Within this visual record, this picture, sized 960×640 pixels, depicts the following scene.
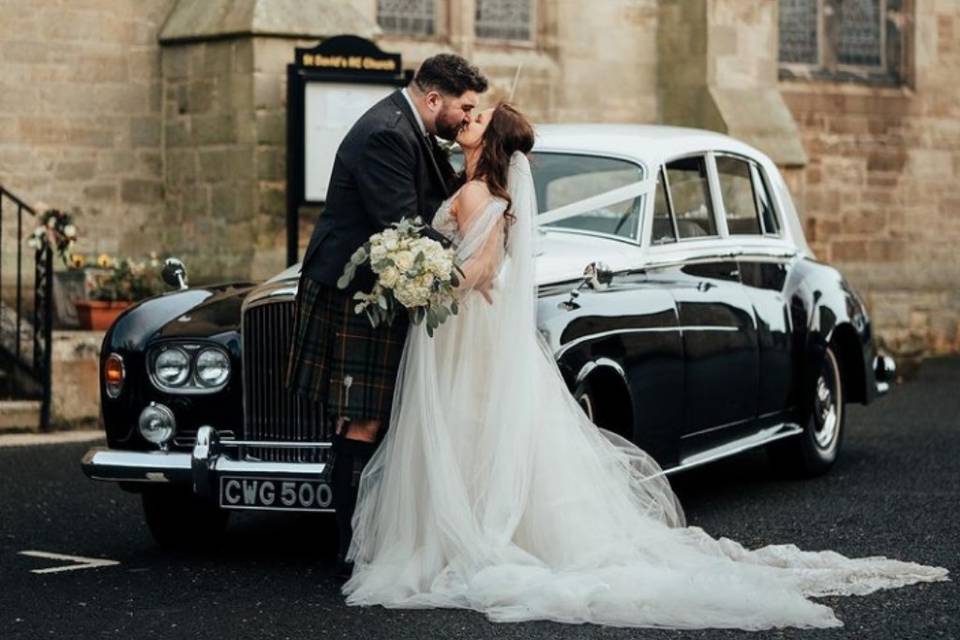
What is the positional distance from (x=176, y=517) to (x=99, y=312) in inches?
224

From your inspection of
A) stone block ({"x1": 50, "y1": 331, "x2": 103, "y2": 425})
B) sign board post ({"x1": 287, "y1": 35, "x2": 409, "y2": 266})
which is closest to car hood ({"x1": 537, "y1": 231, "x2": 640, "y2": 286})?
stone block ({"x1": 50, "y1": 331, "x2": 103, "y2": 425})

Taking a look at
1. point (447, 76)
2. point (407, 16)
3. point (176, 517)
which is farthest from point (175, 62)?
point (447, 76)

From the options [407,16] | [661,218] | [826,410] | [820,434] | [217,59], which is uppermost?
[407,16]

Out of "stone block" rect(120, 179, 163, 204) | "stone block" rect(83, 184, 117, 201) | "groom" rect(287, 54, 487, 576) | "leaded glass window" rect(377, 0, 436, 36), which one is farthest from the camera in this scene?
"leaded glass window" rect(377, 0, 436, 36)

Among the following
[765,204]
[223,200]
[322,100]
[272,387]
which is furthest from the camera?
[223,200]

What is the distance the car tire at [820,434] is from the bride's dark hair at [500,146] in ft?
11.1

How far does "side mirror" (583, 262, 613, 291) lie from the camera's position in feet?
26.5

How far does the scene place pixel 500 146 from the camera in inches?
283

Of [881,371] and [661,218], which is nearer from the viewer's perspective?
[661,218]

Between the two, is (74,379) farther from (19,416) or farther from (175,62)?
(175,62)

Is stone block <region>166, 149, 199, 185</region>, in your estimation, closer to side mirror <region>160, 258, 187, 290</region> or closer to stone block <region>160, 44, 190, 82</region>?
stone block <region>160, 44, 190, 82</region>

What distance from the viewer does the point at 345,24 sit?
52.7ft

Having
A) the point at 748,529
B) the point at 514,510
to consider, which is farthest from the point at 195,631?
the point at 748,529

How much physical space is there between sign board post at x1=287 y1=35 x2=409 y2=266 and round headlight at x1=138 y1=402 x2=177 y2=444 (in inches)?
288
